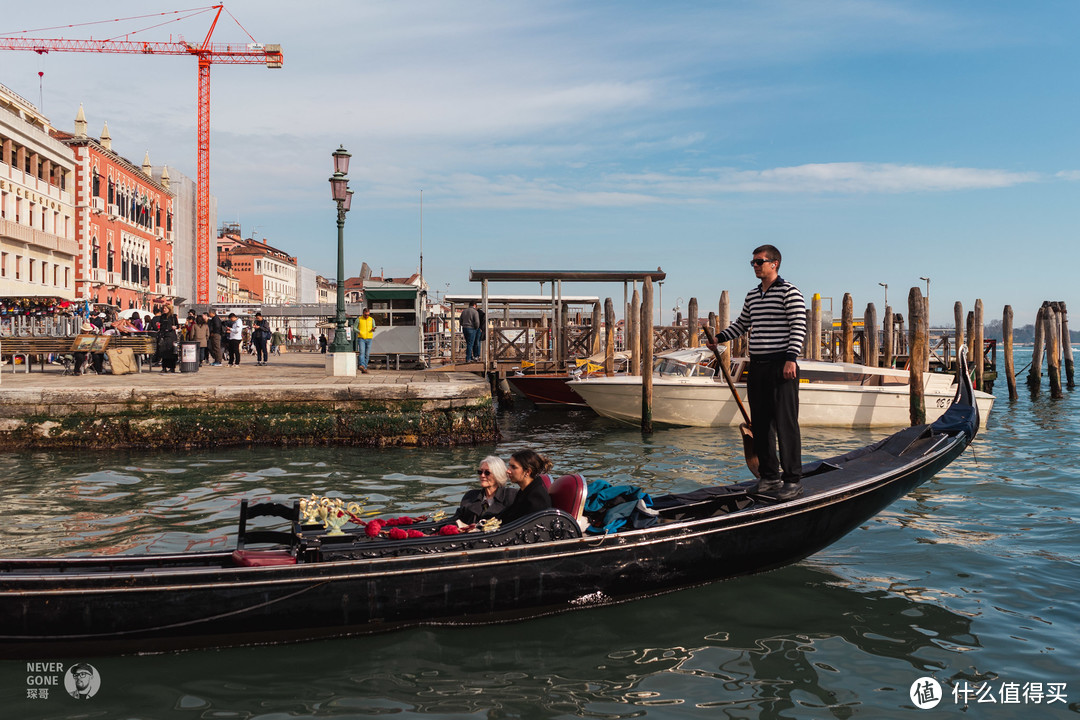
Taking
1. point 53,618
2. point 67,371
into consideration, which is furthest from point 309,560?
point 67,371

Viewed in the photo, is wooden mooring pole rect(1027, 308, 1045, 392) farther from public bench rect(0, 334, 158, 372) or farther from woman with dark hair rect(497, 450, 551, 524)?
woman with dark hair rect(497, 450, 551, 524)

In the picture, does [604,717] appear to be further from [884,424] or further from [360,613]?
[884,424]

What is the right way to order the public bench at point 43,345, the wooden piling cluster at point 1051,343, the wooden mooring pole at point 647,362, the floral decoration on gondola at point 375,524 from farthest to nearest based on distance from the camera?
the wooden piling cluster at point 1051,343
the wooden mooring pole at point 647,362
the public bench at point 43,345
the floral decoration on gondola at point 375,524

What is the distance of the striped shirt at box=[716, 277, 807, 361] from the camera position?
205 inches

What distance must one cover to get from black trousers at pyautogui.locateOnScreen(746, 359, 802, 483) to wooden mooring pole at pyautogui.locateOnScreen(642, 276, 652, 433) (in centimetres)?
867

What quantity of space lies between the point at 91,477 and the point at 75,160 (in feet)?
109

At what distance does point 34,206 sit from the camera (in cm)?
3388

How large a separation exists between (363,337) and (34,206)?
78.6ft

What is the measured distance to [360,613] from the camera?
180 inches

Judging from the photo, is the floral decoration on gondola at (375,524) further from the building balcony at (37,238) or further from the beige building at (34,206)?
the building balcony at (37,238)

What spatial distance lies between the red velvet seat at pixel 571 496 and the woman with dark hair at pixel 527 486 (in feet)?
0.38

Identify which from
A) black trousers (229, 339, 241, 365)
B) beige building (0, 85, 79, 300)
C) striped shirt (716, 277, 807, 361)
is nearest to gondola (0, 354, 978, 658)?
striped shirt (716, 277, 807, 361)

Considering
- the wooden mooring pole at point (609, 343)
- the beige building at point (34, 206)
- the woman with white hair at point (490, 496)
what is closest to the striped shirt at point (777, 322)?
the woman with white hair at point (490, 496)

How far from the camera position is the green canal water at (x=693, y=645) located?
4023mm
